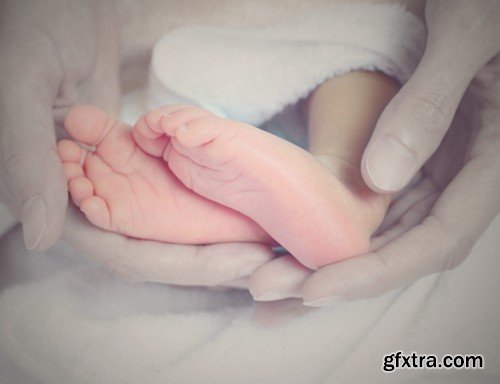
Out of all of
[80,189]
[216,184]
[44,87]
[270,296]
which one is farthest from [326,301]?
[44,87]

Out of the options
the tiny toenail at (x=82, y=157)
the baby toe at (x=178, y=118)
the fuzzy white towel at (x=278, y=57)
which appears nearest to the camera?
the baby toe at (x=178, y=118)

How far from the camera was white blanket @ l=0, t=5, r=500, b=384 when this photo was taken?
1.78 ft

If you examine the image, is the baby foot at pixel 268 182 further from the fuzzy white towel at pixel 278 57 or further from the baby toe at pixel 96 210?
the fuzzy white towel at pixel 278 57

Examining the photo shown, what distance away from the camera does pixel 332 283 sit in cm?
49

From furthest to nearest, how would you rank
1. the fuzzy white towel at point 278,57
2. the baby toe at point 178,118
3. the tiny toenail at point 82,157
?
the fuzzy white towel at point 278,57 → the tiny toenail at point 82,157 → the baby toe at point 178,118

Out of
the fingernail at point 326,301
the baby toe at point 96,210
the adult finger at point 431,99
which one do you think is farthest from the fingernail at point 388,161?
the baby toe at point 96,210

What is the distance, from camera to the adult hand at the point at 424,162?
1.62 feet

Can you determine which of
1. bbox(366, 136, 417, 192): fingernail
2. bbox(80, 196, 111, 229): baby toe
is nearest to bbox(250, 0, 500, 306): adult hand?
bbox(366, 136, 417, 192): fingernail

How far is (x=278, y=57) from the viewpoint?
0.69 m

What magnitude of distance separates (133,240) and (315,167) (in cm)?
22

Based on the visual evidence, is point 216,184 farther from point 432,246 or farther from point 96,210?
point 432,246

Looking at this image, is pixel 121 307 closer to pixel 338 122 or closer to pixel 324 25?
pixel 338 122

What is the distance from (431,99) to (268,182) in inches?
7.5

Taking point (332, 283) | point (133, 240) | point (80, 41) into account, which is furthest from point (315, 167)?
point (80, 41)
